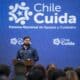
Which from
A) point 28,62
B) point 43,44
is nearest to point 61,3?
point 43,44

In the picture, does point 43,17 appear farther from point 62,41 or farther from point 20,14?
point 62,41

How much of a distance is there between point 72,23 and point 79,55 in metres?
0.99

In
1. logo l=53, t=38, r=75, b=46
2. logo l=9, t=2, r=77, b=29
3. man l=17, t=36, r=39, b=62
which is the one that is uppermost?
logo l=9, t=2, r=77, b=29

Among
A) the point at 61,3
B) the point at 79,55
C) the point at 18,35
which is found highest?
the point at 61,3

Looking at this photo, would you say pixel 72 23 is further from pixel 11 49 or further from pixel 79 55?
pixel 11 49

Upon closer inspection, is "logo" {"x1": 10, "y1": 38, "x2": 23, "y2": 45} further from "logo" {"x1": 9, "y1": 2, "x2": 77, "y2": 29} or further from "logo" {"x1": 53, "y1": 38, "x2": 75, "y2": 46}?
"logo" {"x1": 53, "y1": 38, "x2": 75, "y2": 46}

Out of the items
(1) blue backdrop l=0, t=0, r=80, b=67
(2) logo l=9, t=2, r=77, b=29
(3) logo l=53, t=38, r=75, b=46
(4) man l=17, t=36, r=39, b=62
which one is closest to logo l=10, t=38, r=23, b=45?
(1) blue backdrop l=0, t=0, r=80, b=67

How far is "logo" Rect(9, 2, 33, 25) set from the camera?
9.58m

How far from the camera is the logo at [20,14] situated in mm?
9578

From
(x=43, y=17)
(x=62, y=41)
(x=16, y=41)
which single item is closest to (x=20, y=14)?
(x=43, y=17)

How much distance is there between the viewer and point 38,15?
9547 millimetres

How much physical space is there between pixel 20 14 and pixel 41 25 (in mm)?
696

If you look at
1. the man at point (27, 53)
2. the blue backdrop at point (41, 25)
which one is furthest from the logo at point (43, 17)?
the man at point (27, 53)

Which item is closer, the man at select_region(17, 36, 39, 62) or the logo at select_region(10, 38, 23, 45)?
the man at select_region(17, 36, 39, 62)
